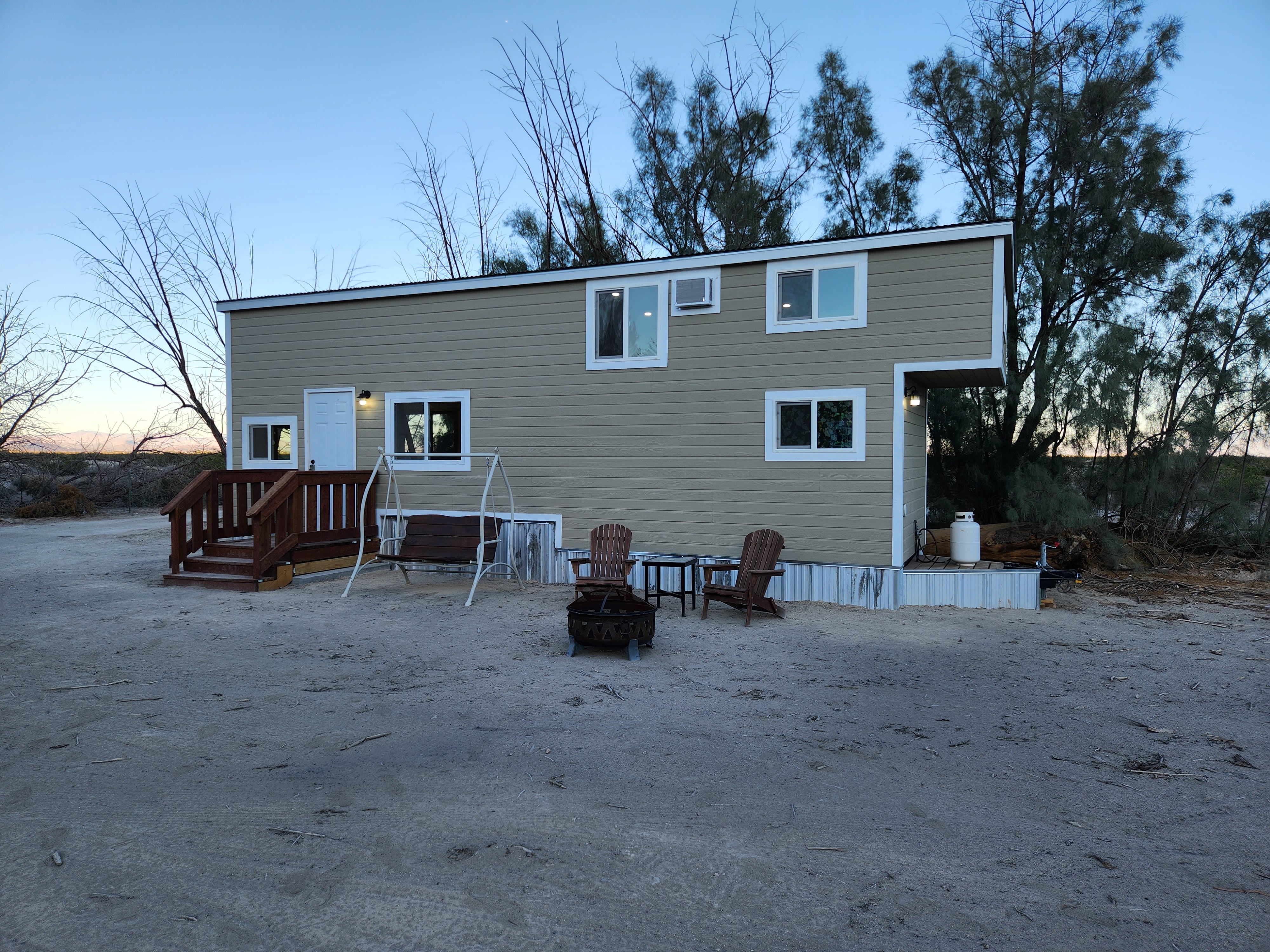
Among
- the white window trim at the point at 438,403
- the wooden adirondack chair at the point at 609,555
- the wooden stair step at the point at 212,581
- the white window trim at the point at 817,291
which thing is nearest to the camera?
the wooden adirondack chair at the point at 609,555

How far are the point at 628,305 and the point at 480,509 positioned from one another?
3274 millimetres

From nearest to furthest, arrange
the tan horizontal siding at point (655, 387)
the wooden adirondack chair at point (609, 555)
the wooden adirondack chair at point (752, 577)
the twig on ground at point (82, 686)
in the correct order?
the twig on ground at point (82, 686), the wooden adirondack chair at point (752, 577), the wooden adirondack chair at point (609, 555), the tan horizontal siding at point (655, 387)

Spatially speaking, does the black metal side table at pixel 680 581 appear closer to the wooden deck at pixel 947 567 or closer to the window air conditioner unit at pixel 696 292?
the wooden deck at pixel 947 567

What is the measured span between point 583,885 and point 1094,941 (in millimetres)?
1697

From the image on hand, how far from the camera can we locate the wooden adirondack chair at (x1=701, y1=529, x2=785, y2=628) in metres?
7.53

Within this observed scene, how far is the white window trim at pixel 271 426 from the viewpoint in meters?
11.2

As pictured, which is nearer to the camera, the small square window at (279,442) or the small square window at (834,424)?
the small square window at (834,424)

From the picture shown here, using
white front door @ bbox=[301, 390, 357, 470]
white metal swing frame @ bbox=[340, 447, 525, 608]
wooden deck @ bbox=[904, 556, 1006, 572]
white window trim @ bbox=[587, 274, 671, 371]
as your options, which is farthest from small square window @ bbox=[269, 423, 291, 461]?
wooden deck @ bbox=[904, 556, 1006, 572]

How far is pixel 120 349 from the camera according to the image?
1897cm

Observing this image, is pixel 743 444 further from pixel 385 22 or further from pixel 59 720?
pixel 385 22

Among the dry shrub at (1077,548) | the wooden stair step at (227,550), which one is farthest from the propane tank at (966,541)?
the wooden stair step at (227,550)

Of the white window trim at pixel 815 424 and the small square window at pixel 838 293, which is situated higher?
the small square window at pixel 838 293

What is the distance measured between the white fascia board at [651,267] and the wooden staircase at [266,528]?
2.66m

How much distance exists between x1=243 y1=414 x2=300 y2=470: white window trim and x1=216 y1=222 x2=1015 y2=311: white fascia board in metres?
1.72
